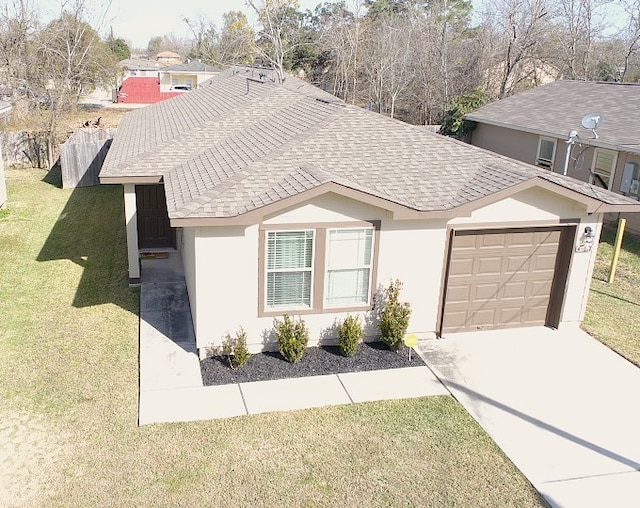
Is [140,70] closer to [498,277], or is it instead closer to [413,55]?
[413,55]

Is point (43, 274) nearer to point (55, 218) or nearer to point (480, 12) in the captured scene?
point (55, 218)

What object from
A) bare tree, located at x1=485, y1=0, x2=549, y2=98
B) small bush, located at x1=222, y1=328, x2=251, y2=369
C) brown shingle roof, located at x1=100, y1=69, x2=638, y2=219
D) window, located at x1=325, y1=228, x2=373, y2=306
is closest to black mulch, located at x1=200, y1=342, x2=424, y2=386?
small bush, located at x1=222, y1=328, x2=251, y2=369

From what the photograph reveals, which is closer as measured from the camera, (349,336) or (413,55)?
(349,336)

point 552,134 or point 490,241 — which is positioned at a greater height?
point 552,134

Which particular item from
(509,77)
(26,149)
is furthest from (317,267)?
(509,77)

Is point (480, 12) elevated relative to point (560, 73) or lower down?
elevated

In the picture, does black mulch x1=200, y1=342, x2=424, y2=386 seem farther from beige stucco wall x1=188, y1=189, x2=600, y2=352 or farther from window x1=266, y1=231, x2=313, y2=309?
window x1=266, y1=231, x2=313, y2=309

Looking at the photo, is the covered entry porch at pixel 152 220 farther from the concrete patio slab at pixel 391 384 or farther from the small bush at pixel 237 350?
the concrete patio slab at pixel 391 384

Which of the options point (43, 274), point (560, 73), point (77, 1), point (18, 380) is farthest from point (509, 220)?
point (560, 73)
